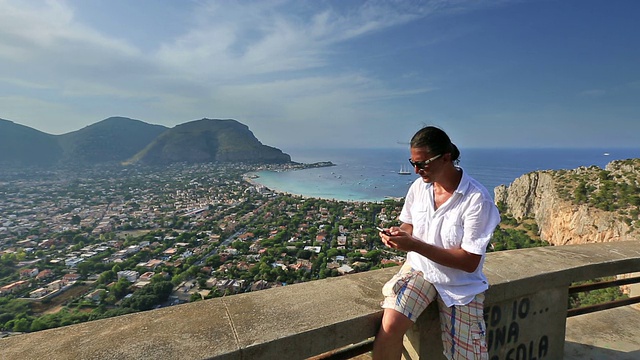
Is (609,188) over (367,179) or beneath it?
over

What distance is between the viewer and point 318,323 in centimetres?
133

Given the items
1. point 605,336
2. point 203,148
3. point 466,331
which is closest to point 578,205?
point 605,336

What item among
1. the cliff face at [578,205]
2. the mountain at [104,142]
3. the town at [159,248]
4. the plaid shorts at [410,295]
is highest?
the mountain at [104,142]

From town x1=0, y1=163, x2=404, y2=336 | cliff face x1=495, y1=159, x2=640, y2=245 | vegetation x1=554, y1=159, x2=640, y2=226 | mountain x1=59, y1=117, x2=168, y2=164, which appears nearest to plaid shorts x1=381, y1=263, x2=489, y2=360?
cliff face x1=495, y1=159, x2=640, y2=245

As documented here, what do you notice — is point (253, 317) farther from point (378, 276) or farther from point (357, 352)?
point (378, 276)

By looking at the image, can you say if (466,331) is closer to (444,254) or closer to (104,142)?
(444,254)

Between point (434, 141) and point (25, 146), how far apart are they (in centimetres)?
13417

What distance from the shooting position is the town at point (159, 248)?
643 inches

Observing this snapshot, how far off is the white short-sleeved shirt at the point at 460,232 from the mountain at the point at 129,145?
12189 centimetres

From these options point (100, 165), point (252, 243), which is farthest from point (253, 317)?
point (100, 165)

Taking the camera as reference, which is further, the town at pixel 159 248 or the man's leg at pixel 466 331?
the town at pixel 159 248

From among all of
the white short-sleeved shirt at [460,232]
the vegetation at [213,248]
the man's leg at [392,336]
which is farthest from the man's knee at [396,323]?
the vegetation at [213,248]

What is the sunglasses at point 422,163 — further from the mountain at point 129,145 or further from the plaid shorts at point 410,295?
the mountain at point 129,145

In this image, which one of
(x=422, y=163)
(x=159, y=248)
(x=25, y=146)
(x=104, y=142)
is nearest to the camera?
(x=422, y=163)
